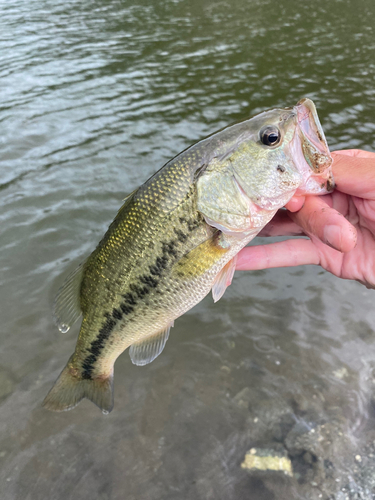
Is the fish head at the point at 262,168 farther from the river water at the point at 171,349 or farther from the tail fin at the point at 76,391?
the river water at the point at 171,349

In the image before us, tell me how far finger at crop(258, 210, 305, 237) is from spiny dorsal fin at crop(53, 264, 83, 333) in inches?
70.6

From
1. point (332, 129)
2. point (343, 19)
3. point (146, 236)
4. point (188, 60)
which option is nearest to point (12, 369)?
point (146, 236)

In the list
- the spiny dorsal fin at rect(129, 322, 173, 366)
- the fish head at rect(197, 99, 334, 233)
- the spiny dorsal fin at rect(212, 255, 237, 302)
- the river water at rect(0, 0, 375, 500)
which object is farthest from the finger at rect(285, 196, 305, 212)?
the river water at rect(0, 0, 375, 500)

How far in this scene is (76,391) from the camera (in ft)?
10.2

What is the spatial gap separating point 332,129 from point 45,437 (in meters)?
8.78

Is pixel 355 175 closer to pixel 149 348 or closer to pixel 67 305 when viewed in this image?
pixel 149 348

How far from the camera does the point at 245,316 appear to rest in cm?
503

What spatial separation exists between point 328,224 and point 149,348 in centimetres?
177

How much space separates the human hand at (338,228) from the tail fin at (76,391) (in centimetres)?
164

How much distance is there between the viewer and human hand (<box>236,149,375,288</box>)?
2.35 metres

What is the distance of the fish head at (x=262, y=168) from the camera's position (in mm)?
2320

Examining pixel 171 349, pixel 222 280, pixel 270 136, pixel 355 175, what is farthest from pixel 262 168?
pixel 171 349

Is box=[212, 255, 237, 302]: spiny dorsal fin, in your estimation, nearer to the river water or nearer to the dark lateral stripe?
the dark lateral stripe

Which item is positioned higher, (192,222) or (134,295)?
(192,222)
